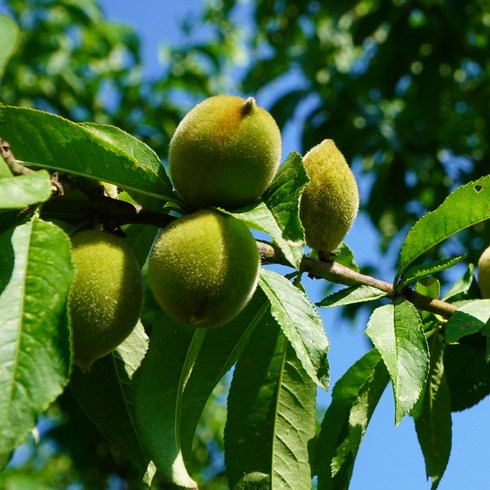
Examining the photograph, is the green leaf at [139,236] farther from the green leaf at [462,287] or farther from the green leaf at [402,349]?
the green leaf at [462,287]

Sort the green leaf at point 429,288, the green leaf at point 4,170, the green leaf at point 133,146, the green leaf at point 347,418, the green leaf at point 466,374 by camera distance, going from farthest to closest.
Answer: the green leaf at point 466,374
the green leaf at point 429,288
the green leaf at point 347,418
the green leaf at point 133,146
the green leaf at point 4,170

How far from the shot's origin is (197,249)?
3.59ft

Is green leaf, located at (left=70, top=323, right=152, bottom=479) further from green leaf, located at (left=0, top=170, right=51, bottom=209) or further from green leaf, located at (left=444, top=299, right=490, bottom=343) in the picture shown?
green leaf, located at (left=444, top=299, right=490, bottom=343)

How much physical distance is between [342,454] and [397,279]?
35cm

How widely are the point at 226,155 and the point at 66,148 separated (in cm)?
24

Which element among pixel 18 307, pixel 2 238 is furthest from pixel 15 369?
pixel 2 238

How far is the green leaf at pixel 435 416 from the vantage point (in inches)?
61.6

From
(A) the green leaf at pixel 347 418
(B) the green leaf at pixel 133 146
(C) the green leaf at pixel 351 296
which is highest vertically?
(B) the green leaf at pixel 133 146

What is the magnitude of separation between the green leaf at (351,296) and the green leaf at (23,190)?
0.57 meters

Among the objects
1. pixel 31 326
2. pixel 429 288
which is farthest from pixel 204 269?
pixel 429 288

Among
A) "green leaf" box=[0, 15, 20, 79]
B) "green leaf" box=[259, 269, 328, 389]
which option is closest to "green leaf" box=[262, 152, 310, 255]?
"green leaf" box=[259, 269, 328, 389]

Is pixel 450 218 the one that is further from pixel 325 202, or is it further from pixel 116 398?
pixel 116 398

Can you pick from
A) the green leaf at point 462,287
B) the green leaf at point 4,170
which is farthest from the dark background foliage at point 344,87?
the green leaf at point 4,170

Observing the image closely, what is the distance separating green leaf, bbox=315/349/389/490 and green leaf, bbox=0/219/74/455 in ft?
2.30
